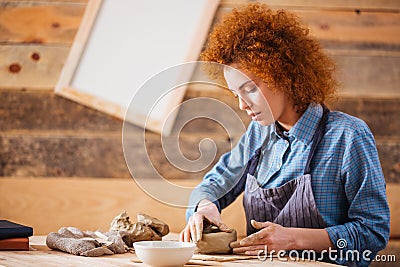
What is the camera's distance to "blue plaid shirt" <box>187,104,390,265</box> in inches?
74.9

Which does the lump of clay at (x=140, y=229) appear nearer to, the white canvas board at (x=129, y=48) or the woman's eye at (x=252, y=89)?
the woman's eye at (x=252, y=89)

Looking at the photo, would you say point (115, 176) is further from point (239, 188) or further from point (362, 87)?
point (362, 87)

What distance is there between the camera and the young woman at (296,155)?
189cm

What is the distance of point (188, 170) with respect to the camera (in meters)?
2.99

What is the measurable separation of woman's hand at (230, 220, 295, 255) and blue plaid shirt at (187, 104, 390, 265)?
0.13 metres

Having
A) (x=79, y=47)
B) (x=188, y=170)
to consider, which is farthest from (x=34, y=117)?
(x=188, y=170)

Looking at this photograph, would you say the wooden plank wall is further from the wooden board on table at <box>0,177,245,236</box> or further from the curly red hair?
the curly red hair

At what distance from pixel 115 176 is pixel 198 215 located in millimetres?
1145

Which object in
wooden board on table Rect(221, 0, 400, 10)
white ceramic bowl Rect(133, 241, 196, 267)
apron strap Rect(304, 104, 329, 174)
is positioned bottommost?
white ceramic bowl Rect(133, 241, 196, 267)

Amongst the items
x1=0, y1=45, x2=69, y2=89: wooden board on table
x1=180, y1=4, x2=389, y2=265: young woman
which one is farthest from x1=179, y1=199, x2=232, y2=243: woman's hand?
x1=0, y1=45, x2=69, y2=89: wooden board on table

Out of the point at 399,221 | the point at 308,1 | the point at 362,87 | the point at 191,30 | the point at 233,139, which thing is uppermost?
the point at 308,1

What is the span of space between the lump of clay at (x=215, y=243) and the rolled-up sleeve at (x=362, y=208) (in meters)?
0.30

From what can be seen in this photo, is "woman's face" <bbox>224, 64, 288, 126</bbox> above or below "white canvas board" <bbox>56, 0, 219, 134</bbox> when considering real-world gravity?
below

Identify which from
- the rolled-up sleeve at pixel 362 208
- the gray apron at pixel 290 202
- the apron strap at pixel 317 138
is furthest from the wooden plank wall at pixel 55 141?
the rolled-up sleeve at pixel 362 208
